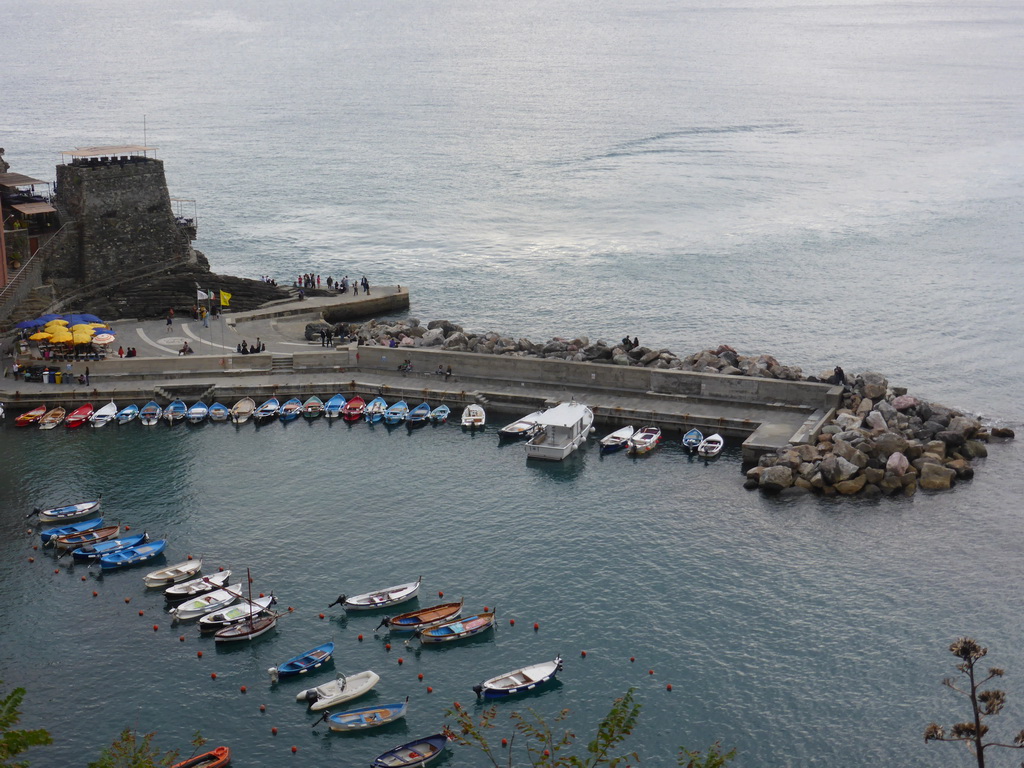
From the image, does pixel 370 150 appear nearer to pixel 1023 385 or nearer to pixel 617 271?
pixel 617 271

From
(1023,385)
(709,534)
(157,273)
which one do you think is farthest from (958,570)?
(157,273)

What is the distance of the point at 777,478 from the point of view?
54.8m

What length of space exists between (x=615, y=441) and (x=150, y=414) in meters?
24.6

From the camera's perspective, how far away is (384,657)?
42875 mm

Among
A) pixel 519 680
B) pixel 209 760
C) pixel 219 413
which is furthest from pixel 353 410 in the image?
pixel 209 760

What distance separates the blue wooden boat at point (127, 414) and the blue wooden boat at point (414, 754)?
33.3m

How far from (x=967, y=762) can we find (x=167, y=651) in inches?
1051

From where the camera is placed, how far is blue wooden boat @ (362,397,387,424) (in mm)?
65062

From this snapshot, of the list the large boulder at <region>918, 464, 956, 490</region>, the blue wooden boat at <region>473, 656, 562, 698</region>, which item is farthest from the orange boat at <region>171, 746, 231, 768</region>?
the large boulder at <region>918, 464, 956, 490</region>

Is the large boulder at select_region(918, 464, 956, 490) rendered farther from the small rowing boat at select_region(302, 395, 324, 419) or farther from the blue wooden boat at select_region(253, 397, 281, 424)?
the blue wooden boat at select_region(253, 397, 281, 424)

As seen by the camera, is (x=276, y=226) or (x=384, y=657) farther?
(x=276, y=226)

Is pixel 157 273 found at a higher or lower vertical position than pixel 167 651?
higher

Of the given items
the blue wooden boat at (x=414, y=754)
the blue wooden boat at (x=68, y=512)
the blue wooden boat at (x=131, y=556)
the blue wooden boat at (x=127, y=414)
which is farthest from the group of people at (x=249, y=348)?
the blue wooden boat at (x=414, y=754)

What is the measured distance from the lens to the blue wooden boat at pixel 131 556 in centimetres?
4888
